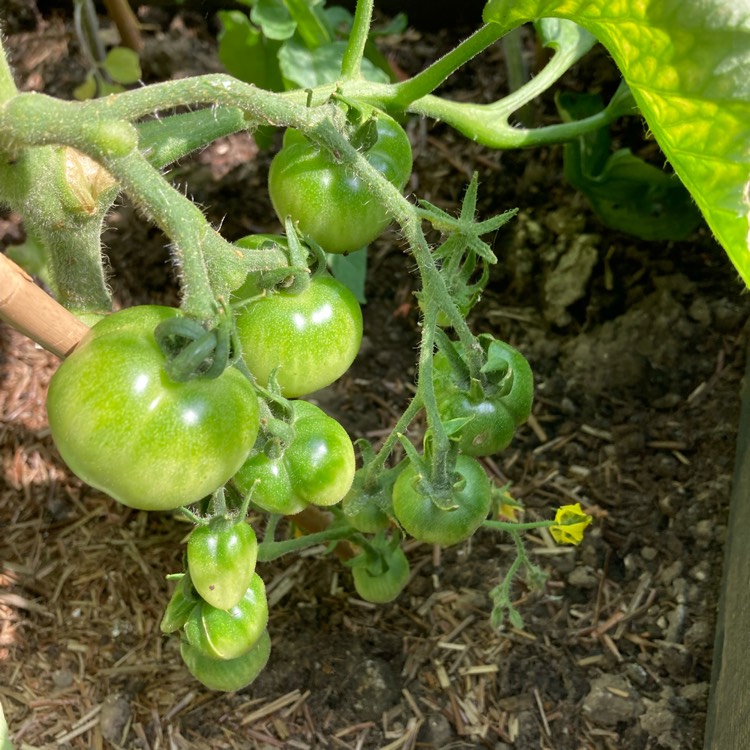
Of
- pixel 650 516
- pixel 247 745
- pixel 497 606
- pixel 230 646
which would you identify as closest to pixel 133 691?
pixel 247 745

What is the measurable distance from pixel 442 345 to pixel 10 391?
46.2 inches

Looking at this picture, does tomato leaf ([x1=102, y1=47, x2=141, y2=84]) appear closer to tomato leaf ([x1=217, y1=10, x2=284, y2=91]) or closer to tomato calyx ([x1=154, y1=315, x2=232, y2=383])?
tomato leaf ([x1=217, y1=10, x2=284, y2=91])

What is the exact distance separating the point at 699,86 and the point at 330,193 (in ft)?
1.43

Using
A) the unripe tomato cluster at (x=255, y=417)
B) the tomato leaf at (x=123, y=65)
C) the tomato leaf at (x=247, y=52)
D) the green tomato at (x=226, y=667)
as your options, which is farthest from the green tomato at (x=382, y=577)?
the tomato leaf at (x=123, y=65)

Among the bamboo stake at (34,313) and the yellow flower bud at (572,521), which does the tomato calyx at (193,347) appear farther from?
the yellow flower bud at (572,521)

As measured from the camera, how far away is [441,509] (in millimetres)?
1124

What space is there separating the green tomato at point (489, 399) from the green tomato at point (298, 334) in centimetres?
18

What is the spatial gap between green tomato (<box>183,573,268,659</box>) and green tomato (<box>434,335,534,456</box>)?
0.34 metres

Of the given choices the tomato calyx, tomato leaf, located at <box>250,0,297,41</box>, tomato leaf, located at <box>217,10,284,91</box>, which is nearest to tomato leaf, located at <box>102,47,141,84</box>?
tomato leaf, located at <box>217,10,284,91</box>

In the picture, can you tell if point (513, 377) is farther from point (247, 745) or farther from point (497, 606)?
point (247, 745)

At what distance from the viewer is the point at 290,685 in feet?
5.25

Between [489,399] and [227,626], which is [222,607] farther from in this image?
[489,399]

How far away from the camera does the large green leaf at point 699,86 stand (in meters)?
0.81

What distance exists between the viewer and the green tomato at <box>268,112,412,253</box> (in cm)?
108
